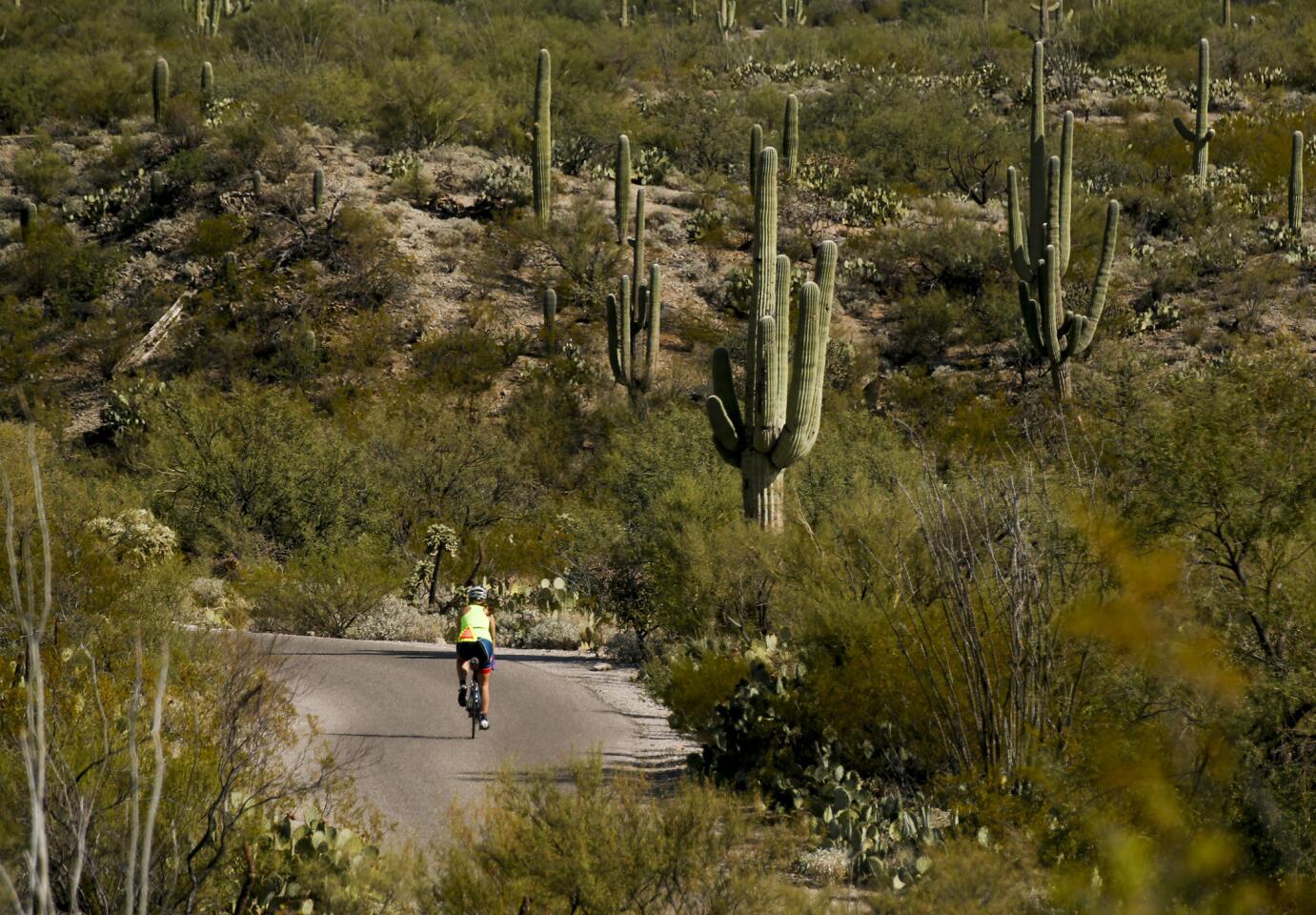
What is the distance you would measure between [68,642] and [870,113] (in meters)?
43.0

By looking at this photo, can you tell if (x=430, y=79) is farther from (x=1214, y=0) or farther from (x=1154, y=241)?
(x=1214, y=0)

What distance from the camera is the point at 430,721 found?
1379 cm

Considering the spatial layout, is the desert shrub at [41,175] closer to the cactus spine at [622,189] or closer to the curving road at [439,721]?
the cactus spine at [622,189]

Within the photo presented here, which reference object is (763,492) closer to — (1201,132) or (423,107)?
(1201,132)

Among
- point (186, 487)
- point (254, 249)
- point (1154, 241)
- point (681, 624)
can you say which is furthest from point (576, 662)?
point (1154, 241)

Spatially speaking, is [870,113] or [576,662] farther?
[870,113]

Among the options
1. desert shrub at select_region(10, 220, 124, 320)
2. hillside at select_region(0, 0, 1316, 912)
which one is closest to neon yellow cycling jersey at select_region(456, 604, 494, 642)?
hillside at select_region(0, 0, 1316, 912)

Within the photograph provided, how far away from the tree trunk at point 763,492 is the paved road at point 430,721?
269 cm

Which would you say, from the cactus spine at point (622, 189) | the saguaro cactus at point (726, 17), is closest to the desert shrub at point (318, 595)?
the cactus spine at point (622, 189)

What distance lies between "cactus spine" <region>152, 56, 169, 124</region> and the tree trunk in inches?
1366

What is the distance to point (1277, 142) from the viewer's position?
46.2 meters

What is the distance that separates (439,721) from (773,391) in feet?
20.4

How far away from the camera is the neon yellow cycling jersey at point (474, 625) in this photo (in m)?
13.0

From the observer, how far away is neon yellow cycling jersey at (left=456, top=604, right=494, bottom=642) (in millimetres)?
13047
